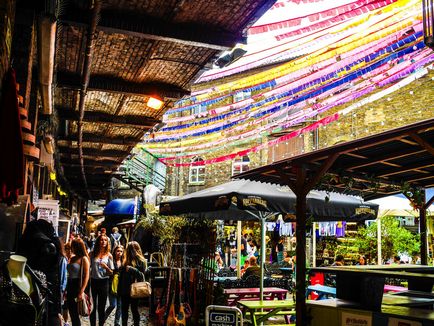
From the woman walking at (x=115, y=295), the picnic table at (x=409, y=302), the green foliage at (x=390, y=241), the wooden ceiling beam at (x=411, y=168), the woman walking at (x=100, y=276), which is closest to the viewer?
the picnic table at (x=409, y=302)

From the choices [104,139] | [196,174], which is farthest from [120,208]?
[104,139]

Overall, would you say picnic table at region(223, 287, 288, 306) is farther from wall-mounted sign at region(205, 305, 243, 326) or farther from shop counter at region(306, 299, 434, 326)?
wall-mounted sign at region(205, 305, 243, 326)

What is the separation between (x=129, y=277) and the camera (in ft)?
26.5

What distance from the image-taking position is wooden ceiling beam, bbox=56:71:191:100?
7.21 metres

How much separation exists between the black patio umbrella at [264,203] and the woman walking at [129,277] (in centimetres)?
125

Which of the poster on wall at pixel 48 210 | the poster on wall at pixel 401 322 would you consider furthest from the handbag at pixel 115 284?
the poster on wall at pixel 401 322

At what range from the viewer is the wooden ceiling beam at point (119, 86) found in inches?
284

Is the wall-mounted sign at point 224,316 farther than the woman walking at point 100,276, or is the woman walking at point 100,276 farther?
the woman walking at point 100,276

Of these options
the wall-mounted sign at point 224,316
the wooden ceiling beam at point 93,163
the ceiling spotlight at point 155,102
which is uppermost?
the wooden ceiling beam at point 93,163

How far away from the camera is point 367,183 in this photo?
6957mm

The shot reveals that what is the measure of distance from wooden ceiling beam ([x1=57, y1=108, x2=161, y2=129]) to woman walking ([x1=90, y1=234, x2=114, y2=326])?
2517mm

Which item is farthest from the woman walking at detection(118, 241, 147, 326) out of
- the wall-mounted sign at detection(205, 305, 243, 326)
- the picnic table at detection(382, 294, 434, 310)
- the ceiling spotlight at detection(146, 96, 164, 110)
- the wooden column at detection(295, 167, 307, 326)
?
the picnic table at detection(382, 294, 434, 310)

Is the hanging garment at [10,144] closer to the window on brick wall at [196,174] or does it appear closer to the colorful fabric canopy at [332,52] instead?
the colorful fabric canopy at [332,52]

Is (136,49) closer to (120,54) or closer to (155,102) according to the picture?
(120,54)
